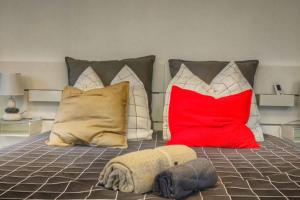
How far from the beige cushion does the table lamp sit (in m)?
0.57

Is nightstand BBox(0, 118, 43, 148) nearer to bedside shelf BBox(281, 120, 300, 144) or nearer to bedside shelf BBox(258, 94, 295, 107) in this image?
bedside shelf BBox(258, 94, 295, 107)

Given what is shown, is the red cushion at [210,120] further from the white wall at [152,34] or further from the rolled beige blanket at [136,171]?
the rolled beige blanket at [136,171]

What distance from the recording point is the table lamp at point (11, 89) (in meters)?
2.28

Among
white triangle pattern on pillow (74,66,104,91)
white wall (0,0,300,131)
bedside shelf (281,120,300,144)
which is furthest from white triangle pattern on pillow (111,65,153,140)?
bedside shelf (281,120,300,144)

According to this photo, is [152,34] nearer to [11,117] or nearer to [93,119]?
[93,119]

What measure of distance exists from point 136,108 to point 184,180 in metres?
1.15

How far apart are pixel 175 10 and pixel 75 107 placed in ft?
3.66

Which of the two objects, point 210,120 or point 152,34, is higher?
point 152,34

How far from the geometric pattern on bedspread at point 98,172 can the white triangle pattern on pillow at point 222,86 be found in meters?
0.24

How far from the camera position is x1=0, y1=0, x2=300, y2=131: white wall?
7.95 ft

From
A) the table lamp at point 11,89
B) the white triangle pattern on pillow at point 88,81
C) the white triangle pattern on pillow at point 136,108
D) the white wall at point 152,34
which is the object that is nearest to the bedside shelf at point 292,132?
the white wall at point 152,34

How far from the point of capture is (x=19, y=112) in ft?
8.11

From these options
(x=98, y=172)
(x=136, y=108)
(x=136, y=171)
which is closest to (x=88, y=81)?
(x=136, y=108)

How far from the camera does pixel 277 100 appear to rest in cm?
236
